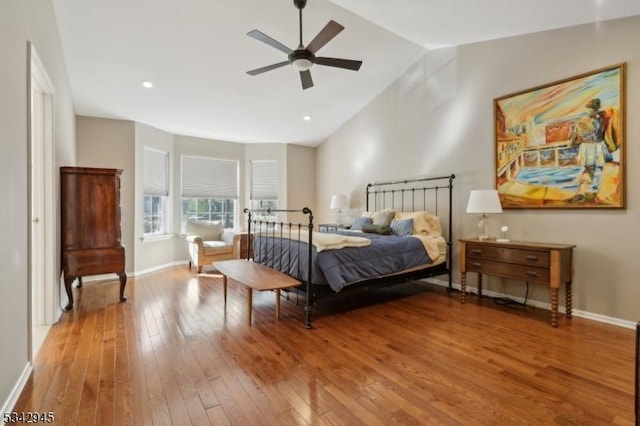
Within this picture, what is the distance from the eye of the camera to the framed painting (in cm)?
305

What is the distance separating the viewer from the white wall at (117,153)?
492 cm

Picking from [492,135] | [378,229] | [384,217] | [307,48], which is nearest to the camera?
[307,48]

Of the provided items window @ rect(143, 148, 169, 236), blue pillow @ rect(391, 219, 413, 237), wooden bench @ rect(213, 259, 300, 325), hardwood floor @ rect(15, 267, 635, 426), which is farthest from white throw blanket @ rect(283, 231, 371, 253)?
window @ rect(143, 148, 169, 236)

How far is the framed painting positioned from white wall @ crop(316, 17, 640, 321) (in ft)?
0.29

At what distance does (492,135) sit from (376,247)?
2.15 m

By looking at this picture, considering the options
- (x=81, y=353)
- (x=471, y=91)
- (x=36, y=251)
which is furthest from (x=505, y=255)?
(x=36, y=251)

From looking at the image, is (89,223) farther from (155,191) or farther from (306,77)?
(306,77)

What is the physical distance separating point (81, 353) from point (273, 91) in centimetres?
399

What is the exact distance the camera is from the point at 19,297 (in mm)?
2000

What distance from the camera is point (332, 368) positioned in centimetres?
224

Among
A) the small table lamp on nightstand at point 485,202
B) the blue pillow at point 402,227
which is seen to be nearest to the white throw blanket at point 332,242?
the blue pillow at point 402,227

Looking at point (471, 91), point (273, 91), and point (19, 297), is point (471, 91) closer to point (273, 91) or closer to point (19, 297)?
point (273, 91)

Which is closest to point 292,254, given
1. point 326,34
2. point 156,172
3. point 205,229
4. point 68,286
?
point 326,34

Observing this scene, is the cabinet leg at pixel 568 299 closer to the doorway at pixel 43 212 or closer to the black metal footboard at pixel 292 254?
the black metal footboard at pixel 292 254
